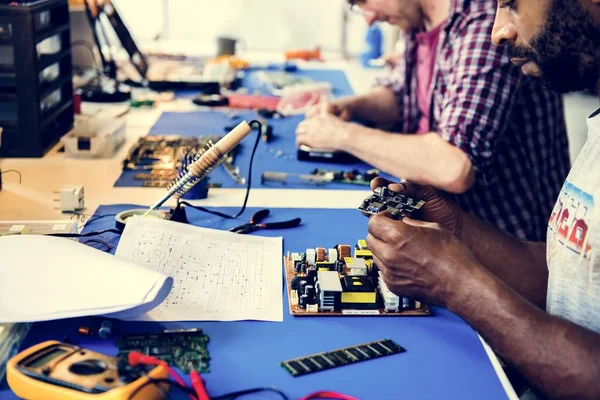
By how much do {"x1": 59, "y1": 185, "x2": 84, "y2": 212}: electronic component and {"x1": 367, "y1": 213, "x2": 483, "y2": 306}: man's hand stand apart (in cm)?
72

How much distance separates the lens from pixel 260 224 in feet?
5.16

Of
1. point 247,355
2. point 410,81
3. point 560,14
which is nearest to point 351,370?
point 247,355

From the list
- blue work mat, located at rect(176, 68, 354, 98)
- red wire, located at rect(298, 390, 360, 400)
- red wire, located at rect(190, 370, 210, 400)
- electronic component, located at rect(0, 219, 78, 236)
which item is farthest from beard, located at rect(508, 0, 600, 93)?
blue work mat, located at rect(176, 68, 354, 98)

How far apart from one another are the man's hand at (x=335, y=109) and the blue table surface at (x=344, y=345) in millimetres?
1196

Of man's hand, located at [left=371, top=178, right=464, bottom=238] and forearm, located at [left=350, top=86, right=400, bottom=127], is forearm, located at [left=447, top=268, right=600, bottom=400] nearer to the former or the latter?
man's hand, located at [left=371, top=178, right=464, bottom=238]

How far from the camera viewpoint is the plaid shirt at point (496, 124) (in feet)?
6.05

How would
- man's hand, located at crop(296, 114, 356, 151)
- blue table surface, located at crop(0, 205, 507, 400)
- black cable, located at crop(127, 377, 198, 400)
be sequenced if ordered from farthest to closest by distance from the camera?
1. man's hand, located at crop(296, 114, 356, 151)
2. blue table surface, located at crop(0, 205, 507, 400)
3. black cable, located at crop(127, 377, 198, 400)

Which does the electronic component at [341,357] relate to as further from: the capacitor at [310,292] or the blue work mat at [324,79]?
the blue work mat at [324,79]

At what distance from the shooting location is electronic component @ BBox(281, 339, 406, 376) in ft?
3.47

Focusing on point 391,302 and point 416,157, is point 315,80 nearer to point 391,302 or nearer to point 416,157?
point 416,157

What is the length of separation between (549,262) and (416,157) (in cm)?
68

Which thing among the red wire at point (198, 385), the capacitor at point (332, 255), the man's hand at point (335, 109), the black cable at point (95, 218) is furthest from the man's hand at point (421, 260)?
the man's hand at point (335, 109)

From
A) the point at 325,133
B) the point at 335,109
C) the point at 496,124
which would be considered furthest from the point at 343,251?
the point at 335,109

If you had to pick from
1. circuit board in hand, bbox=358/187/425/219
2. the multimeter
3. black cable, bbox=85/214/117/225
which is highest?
circuit board in hand, bbox=358/187/425/219
